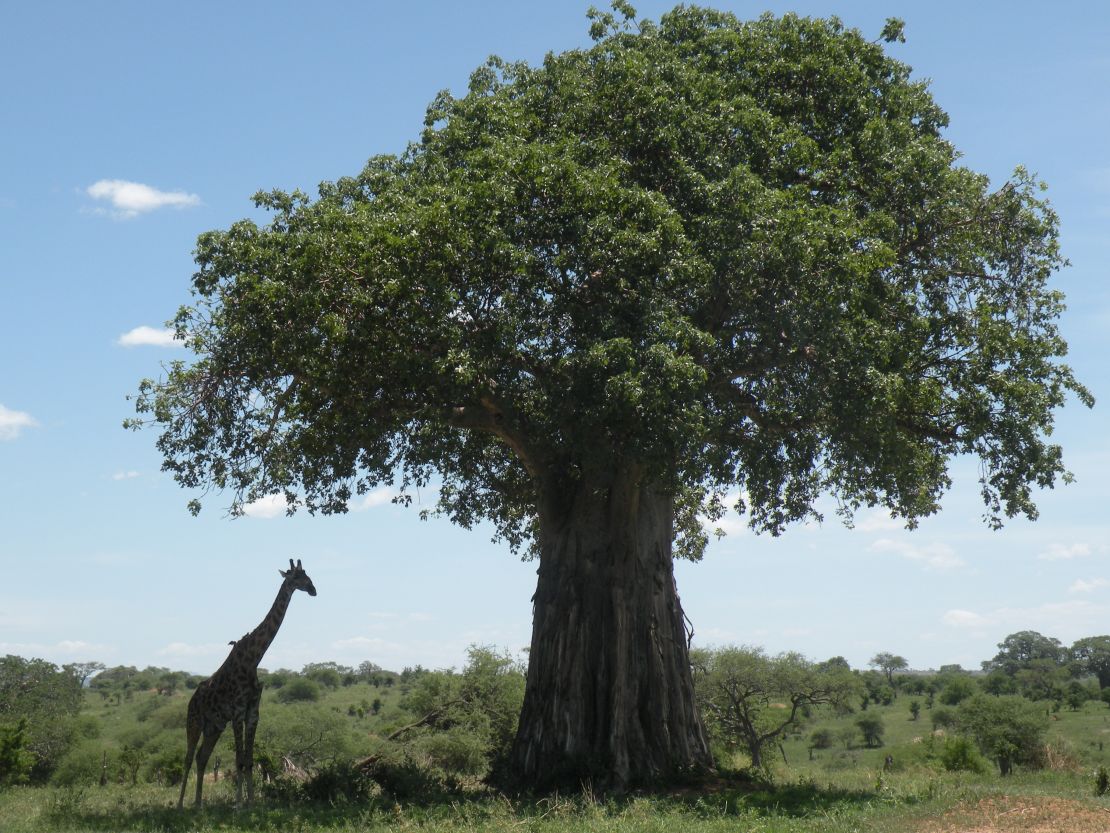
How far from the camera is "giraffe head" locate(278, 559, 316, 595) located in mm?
17469

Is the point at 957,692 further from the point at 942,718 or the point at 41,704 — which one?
the point at 41,704

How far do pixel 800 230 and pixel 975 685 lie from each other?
65.2 meters

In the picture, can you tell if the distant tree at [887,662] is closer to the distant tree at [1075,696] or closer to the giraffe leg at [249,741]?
the distant tree at [1075,696]

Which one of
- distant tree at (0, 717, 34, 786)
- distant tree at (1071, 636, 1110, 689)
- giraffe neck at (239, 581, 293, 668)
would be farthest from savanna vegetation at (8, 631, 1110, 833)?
distant tree at (1071, 636, 1110, 689)

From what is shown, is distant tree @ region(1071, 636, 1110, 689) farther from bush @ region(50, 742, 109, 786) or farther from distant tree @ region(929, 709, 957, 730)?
bush @ region(50, 742, 109, 786)

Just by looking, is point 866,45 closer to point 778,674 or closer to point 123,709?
point 778,674

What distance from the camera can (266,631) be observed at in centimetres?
1670

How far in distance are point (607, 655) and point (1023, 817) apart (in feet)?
21.9

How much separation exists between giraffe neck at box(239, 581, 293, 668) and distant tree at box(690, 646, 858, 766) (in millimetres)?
21309

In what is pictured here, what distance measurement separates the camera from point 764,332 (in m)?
15.9

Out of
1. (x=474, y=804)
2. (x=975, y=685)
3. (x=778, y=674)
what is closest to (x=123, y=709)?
(x=778, y=674)

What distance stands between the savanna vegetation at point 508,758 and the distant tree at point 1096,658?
10731 millimetres

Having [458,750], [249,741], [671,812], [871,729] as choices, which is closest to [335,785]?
[249,741]

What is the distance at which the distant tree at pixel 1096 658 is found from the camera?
82625 millimetres
